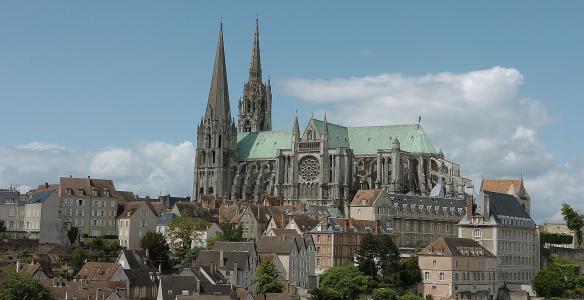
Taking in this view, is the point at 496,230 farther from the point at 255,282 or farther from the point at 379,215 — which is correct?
the point at 255,282

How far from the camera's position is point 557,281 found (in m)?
104

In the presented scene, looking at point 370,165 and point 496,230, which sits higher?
point 370,165

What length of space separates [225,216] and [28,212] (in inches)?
1041

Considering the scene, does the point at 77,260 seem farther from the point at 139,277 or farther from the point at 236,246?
the point at 236,246

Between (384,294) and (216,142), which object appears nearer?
(384,294)

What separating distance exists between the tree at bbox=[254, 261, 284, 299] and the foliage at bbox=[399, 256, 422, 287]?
13918mm

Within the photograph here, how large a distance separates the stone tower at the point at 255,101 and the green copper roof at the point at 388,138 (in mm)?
29987

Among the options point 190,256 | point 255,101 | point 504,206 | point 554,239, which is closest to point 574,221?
point 554,239

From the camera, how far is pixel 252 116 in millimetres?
180375

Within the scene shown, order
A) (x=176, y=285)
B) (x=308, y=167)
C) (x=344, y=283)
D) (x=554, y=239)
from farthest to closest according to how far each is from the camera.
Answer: (x=308, y=167)
(x=554, y=239)
(x=344, y=283)
(x=176, y=285)

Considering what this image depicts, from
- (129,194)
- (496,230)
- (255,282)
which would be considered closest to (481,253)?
(496,230)

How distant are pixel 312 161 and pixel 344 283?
58837 mm

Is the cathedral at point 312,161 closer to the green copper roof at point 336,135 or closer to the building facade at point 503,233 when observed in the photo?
the green copper roof at point 336,135

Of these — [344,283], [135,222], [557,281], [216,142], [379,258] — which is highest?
[216,142]
